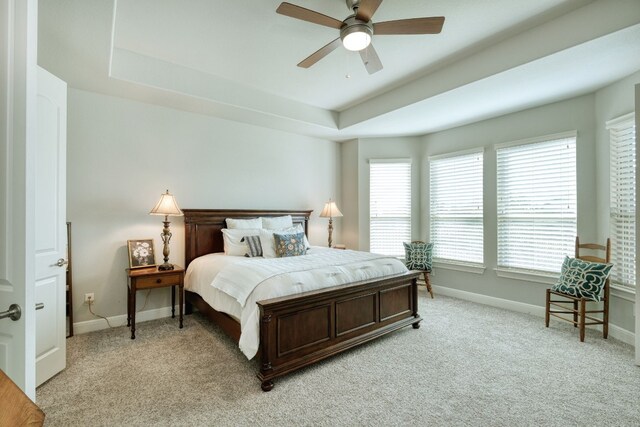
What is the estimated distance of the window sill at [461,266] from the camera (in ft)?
14.6

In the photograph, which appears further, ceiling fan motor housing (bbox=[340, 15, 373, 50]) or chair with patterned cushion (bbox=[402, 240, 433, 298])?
chair with patterned cushion (bbox=[402, 240, 433, 298])

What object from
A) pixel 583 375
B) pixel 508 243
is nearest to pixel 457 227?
pixel 508 243

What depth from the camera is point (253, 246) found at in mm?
3709

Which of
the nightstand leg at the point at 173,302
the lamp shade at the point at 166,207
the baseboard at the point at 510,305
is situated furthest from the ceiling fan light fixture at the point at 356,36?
the baseboard at the point at 510,305

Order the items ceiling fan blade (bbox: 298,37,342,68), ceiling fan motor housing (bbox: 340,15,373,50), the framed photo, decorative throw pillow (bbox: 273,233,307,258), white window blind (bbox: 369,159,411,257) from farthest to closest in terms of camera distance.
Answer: white window blind (bbox: 369,159,411,257)
decorative throw pillow (bbox: 273,233,307,258)
the framed photo
ceiling fan blade (bbox: 298,37,342,68)
ceiling fan motor housing (bbox: 340,15,373,50)

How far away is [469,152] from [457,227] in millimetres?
1162

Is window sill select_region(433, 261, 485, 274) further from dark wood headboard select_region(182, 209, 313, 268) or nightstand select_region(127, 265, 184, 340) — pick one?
nightstand select_region(127, 265, 184, 340)

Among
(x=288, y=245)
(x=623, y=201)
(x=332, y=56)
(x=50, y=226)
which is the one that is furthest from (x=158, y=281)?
(x=623, y=201)

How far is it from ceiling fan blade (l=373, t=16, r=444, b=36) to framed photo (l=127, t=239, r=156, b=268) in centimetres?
334

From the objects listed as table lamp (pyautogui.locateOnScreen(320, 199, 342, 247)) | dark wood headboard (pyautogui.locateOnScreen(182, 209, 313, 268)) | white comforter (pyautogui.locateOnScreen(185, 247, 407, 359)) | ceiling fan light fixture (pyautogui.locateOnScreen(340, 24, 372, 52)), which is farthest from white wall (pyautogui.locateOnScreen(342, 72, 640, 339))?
ceiling fan light fixture (pyautogui.locateOnScreen(340, 24, 372, 52))

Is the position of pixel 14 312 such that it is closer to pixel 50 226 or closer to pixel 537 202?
pixel 50 226

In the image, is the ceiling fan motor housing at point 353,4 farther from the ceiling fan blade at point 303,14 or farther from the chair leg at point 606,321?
the chair leg at point 606,321

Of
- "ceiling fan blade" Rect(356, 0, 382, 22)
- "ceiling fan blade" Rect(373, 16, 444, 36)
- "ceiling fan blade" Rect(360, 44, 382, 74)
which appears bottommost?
"ceiling fan blade" Rect(360, 44, 382, 74)

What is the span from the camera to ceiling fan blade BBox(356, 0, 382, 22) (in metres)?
1.98
